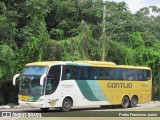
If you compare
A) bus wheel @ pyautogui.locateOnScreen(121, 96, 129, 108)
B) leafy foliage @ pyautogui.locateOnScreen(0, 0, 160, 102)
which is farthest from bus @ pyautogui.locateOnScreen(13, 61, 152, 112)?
leafy foliage @ pyautogui.locateOnScreen(0, 0, 160, 102)

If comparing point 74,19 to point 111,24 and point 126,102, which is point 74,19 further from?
point 126,102

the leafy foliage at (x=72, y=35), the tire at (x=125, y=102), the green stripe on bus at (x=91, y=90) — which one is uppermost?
the leafy foliage at (x=72, y=35)

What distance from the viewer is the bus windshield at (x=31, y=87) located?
2227 centimetres

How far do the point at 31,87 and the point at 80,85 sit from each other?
3.44 metres

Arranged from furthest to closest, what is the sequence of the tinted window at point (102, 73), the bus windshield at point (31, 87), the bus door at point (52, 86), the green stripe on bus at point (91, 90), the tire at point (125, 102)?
the tire at point (125, 102), the green stripe on bus at point (91, 90), the tinted window at point (102, 73), the bus door at point (52, 86), the bus windshield at point (31, 87)

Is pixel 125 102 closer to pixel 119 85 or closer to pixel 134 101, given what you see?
pixel 134 101

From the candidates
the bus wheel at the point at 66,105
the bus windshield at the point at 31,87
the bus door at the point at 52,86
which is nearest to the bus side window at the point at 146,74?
the bus wheel at the point at 66,105

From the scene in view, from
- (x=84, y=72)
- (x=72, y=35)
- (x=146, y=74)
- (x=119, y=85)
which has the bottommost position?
(x=119, y=85)

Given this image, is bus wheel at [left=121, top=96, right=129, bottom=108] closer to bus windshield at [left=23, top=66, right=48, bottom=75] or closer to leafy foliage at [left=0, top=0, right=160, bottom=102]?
leafy foliage at [left=0, top=0, right=160, bottom=102]

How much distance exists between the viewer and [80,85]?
24.5m

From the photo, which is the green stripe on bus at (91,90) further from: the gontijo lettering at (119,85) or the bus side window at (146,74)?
the bus side window at (146,74)

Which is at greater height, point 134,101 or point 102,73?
point 102,73

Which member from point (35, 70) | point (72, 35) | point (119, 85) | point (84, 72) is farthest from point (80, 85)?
point (72, 35)

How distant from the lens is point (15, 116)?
59.7ft
